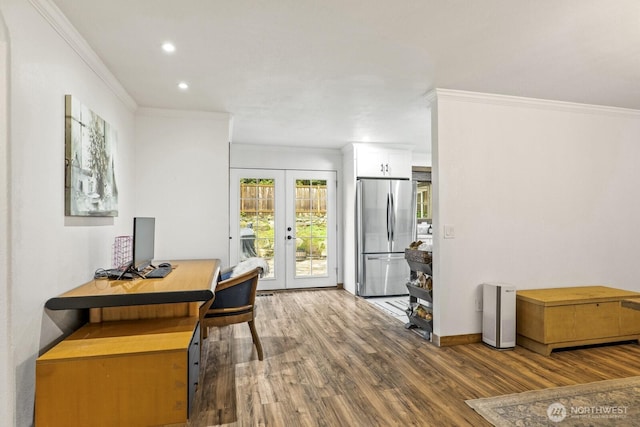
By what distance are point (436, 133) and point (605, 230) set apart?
2251mm

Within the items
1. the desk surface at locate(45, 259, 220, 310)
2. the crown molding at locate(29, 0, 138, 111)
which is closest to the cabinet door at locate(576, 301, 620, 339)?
the desk surface at locate(45, 259, 220, 310)

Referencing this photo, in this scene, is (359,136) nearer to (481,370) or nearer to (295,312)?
(295,312)

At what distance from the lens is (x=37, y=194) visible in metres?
1.85

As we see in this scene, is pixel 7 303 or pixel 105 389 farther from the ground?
pixel 7 303

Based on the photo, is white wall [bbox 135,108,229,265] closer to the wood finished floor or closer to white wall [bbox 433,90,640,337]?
the wood finished floor

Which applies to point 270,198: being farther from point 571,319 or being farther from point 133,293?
point 571,319

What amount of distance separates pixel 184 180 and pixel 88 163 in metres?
1.38

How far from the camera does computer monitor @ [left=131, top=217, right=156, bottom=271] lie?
8.32ft

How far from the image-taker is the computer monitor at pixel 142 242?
8.32 ft

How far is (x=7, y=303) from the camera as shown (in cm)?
161

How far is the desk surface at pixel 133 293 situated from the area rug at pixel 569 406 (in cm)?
193

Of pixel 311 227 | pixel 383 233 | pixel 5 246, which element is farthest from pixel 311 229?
pixel 5 246

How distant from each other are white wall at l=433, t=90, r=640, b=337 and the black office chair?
1750 millimetres

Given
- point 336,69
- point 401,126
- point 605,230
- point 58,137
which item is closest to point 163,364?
point 58,137
